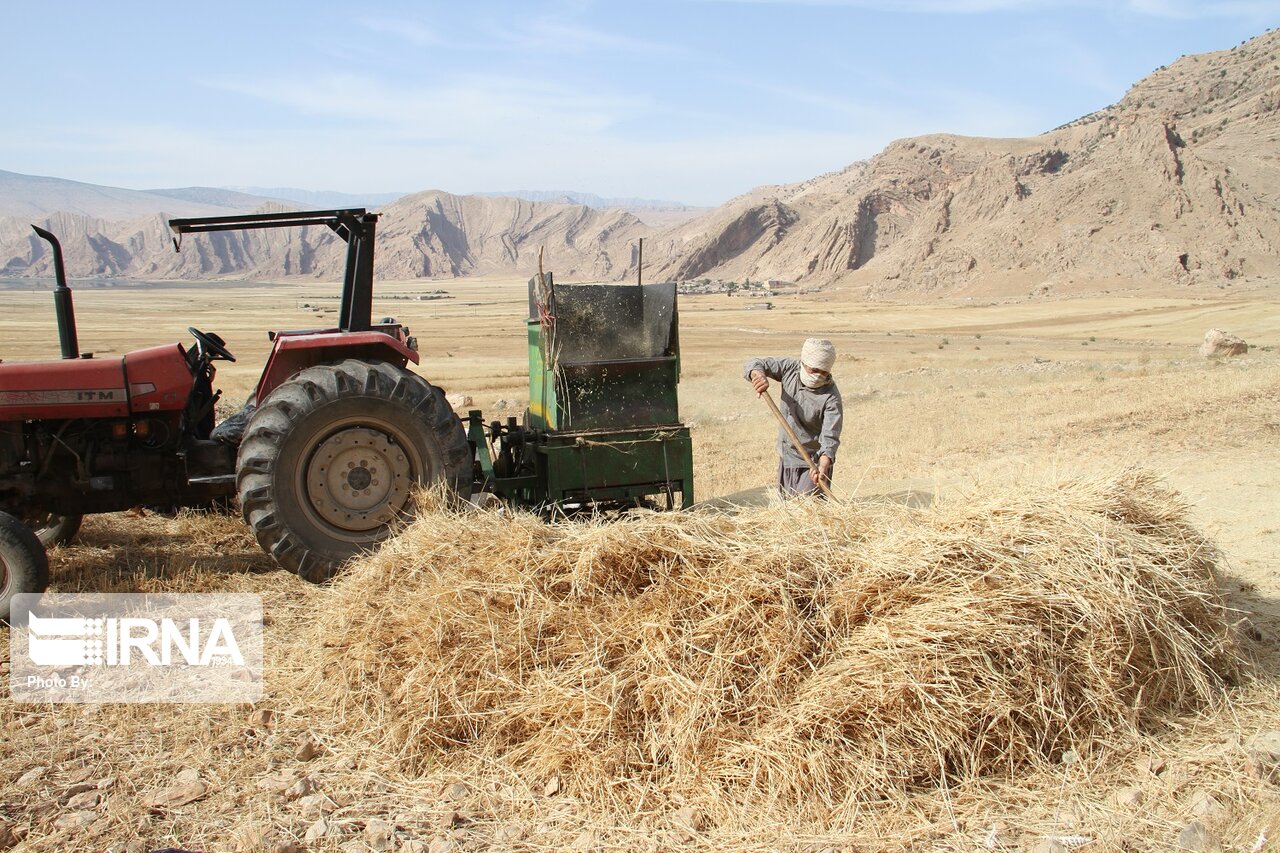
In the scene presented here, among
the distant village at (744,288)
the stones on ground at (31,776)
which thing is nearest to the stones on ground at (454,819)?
the stones on ground at (31,776)

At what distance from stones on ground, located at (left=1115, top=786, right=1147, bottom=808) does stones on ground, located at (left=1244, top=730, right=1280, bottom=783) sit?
472 mm

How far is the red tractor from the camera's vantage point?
5.15 m

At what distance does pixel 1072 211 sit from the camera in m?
54.0

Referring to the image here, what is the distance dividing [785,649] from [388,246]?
127 m

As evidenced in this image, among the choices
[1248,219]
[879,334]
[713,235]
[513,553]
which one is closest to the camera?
[513,553]

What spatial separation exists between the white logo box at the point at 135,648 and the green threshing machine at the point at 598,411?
1868 millimetres

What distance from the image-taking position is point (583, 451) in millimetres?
6086

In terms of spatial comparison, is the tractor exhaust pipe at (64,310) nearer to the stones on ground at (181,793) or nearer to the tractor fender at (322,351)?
the tractor fender at (322,351)

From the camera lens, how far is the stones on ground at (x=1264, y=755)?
3436mm

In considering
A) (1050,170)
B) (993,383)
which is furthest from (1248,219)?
(993,383)

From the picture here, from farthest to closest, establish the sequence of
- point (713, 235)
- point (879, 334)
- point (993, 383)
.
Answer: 1. point (713, 235)
2. point (879, 334)
3. point (993, 383)

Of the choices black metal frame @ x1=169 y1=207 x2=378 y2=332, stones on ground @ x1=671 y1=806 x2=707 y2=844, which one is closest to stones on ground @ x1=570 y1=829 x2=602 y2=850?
stones on ground @ x1=671 y1=806 x2=707 y2=844

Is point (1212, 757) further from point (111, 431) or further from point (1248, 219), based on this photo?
point (1248, 219)

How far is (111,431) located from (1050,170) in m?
69.5
